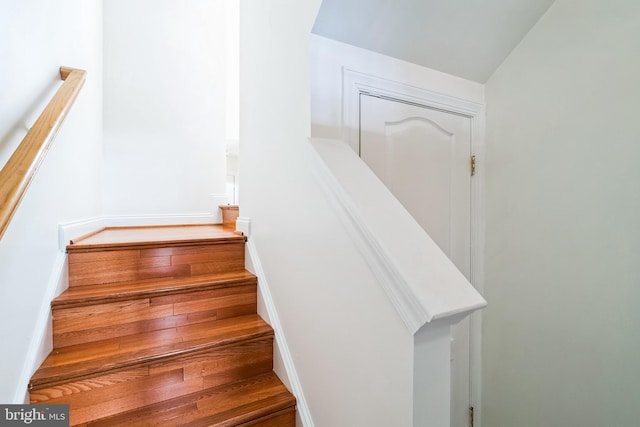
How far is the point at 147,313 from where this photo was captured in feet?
4.33

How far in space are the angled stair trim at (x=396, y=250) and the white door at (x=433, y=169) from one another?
0.31 m

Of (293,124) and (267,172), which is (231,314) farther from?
(293,124)

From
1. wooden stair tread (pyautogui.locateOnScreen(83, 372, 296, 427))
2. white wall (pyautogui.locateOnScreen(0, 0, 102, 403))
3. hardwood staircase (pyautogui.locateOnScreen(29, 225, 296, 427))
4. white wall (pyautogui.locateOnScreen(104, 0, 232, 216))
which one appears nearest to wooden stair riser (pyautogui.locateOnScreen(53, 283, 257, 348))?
hardwood staircase (pyautogui.locateOnScreen(29, 225, 296, 427))

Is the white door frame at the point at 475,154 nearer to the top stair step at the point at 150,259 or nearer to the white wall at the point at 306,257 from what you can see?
the white wall at the point at 306,257

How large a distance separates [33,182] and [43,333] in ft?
1.85

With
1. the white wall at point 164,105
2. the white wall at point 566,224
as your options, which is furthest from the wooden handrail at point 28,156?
the white wall at point 566,224

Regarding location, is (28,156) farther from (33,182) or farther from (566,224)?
(566,224)

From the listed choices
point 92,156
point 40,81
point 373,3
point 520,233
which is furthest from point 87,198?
point 520,233

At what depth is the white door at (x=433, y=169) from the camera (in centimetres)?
120

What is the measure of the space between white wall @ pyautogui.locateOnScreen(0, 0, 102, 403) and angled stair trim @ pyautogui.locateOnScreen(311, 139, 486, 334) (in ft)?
3.33

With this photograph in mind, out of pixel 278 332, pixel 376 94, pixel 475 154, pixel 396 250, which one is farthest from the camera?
pixel 475 154

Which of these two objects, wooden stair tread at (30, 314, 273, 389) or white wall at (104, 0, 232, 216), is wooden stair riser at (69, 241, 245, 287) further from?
white wall at (104, 0, 232, 216)

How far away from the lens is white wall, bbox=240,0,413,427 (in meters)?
0.72

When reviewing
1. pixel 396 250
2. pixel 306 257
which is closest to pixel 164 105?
pixel 306 257
